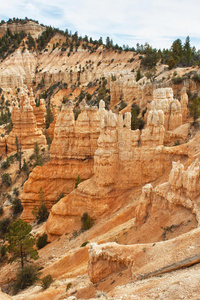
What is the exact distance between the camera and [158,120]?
67.6ft

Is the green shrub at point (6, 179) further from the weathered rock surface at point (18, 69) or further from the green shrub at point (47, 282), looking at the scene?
the weathered rock surface at point (18, 69)

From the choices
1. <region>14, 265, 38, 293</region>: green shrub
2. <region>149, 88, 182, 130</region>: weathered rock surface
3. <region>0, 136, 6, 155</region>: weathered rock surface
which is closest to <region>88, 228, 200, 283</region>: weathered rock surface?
<region>14, 265, 38, 293</region>: green shrub

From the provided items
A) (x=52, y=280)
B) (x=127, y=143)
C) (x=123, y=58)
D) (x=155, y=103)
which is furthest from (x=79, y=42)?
(x=52, y=280)

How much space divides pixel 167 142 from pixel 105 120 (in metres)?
6.28

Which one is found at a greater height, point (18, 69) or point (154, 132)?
point (18, 69)

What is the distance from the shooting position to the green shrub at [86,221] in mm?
20219

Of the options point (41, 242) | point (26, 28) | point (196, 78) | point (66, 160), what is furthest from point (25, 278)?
point (26, 28)

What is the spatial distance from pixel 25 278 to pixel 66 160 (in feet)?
39.8

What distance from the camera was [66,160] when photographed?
27.2 meters

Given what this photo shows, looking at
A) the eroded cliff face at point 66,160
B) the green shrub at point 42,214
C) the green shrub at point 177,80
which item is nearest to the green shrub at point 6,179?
the eroded cliff face at point 66,160

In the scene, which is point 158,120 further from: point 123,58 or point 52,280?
point 123,58

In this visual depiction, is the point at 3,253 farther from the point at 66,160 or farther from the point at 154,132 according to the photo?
the point at 154,132

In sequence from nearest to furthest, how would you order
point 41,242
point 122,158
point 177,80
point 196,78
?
point 122,158 < point 41,242 < point 196,78 < point 177,80

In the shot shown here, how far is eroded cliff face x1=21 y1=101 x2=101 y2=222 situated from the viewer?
87.3ft
